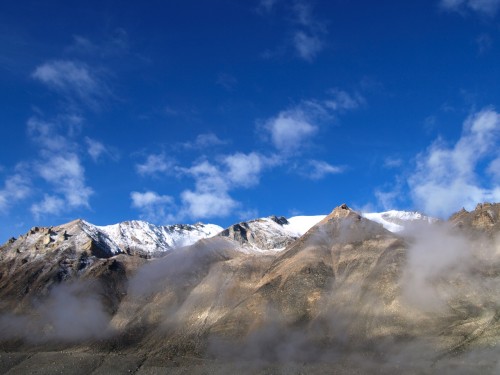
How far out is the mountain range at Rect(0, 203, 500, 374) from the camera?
107875 mm

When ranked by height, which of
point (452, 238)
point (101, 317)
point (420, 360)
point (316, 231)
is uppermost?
point (316, 231)

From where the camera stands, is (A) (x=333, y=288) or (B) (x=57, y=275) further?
(B) (x=57, y=275)

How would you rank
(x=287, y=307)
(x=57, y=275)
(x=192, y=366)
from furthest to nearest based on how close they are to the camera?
(x=57, y=275), (x=287, y=307), (x=192, y=366)

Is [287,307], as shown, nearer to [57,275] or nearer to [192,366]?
[192,366]

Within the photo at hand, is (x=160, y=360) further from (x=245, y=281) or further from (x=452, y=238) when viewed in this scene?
(x=452, y=238)

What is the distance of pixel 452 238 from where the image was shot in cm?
14450

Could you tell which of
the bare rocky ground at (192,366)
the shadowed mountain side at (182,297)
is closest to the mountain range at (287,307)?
the bare rocky ground at (192,366)

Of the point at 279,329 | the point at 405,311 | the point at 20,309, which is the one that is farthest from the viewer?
the point at 20,309

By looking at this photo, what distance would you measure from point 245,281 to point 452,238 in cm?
5544

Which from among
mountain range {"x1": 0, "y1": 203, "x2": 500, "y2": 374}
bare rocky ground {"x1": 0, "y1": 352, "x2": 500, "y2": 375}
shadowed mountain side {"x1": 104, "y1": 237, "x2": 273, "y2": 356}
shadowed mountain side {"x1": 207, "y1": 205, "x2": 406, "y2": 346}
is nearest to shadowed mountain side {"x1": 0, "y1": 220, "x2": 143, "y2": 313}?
mountain range {"x1": 0, "y1": 203, "x2": 500, "y2": 374}

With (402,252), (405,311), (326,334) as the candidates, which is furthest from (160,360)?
(402,252)

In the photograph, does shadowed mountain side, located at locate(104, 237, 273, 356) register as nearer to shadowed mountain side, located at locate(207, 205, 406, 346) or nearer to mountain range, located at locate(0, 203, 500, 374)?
mountain range, located at locate(0, 203, 500, 374)

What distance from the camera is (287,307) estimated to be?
5221 inches

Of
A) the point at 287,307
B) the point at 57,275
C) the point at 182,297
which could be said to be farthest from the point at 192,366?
the point at 57,275
